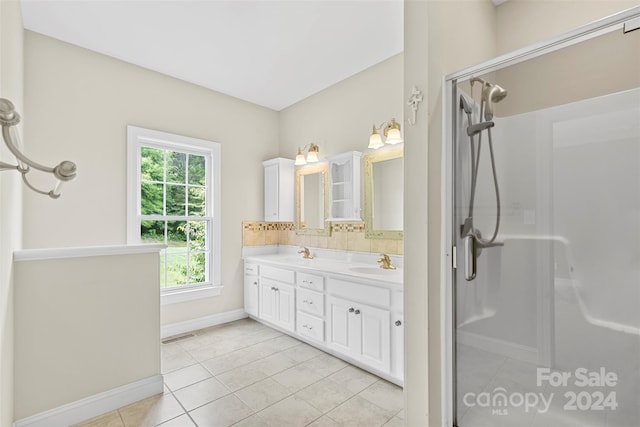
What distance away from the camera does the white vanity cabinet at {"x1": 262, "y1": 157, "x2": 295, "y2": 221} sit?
3.88 metres

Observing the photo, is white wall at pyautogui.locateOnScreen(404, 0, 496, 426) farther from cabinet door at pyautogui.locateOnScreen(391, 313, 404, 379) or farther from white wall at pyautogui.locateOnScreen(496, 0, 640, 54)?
white wall at pyautogui.locateOnScreen(496, 0, 640, 54)

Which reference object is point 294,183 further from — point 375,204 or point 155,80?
point 155,80

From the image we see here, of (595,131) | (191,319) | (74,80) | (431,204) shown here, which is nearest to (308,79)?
(74,80)

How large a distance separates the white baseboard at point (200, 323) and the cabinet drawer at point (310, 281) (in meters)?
1.21

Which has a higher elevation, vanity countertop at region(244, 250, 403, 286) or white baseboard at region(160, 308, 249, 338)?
vanity countertop at region(244, 250, 403, 286)

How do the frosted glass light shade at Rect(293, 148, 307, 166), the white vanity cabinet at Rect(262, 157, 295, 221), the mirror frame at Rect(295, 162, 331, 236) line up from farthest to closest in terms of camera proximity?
the white vanity cabinet at Rect(262, 157, 295, 221) < the frosted glass light shade at Rect(293, 148, 307, 166) < the mirror frame at Rect(295, 162, 331, 236)

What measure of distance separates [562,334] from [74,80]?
3.85 m

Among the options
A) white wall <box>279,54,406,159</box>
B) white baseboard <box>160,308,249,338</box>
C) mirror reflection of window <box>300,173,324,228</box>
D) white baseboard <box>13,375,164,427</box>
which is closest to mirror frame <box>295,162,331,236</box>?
mirror reflection of window <box>300,173,324,228</box>

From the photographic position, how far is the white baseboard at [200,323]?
3254mm

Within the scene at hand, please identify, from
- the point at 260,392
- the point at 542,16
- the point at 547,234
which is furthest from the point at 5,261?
the point at 542,16

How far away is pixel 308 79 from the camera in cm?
336

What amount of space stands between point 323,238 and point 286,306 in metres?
0.89

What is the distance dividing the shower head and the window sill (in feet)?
10.6

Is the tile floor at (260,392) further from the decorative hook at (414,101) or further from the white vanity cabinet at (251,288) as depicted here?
the decorative hook at (414,101)
